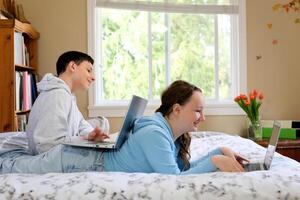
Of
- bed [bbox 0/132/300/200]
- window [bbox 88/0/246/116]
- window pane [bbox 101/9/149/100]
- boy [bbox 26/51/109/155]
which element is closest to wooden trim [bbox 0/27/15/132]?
boy [bbox 26/51/109/155]

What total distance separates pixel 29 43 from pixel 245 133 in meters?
2.22

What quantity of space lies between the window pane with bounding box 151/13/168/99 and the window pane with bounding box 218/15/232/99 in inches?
22.9

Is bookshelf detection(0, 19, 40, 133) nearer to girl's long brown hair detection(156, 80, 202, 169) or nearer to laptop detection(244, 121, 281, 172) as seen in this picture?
girl's long brown hair detection(156, 80, 202, 169)

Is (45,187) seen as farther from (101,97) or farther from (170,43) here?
(170,43)

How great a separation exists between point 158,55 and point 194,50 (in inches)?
14.8

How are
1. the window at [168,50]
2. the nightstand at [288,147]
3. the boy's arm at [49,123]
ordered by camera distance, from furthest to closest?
the window at [168,50] < the nightstand at [288,147] < the boy's arm at [49,123]

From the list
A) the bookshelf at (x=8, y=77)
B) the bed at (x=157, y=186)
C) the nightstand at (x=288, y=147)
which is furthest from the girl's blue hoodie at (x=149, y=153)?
the nightstand at (x=288, y=147)

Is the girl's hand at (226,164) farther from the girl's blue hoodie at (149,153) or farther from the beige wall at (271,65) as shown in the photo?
the beige wall at (271,65)

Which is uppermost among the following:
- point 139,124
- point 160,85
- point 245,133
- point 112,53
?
point 112,53

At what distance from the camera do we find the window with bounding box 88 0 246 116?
3562 millimetres

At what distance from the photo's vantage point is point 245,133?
12.0ft

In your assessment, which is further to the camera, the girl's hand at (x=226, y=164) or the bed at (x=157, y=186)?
the girl's hand at (x=226, y=164)

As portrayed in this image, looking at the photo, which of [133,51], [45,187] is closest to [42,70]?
[133,51]

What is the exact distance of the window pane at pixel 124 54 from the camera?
358 centimetres
